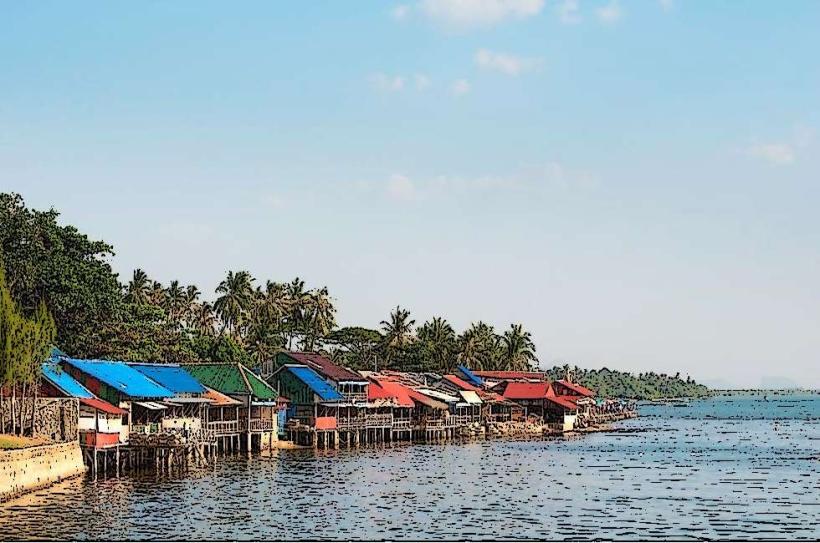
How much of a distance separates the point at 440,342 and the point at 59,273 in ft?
268

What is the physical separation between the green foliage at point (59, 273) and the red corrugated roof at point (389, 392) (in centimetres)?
2508

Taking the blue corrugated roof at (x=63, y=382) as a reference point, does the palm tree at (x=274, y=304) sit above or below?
above

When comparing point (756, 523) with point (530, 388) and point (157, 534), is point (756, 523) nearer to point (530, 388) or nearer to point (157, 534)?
point (157, 534)

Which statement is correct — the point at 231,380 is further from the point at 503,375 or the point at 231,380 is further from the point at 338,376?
the point at 503,375

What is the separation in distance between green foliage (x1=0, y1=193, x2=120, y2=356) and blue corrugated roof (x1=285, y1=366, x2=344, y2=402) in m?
15.9

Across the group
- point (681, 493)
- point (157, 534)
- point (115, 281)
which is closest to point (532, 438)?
point (115, 281)

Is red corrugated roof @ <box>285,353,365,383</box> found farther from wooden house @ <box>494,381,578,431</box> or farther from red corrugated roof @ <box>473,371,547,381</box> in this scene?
red corrugated roof @ <box>473,371,547,381</box>

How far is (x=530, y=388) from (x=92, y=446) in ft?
244

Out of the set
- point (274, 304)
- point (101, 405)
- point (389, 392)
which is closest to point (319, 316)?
point (274, 304)

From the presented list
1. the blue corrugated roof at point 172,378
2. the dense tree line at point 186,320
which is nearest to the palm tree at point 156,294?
the dense tree line at point 186,320

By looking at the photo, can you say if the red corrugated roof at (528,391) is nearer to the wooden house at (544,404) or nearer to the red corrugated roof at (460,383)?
the wooden house at (544,404)

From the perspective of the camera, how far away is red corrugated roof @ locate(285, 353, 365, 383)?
97062 millimetres

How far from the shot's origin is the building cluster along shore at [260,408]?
6316cm

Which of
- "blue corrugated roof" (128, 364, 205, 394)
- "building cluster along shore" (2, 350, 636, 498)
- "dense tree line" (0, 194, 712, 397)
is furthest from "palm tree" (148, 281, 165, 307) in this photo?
"blue corrugated roof" (128, 364, 205, 394)
